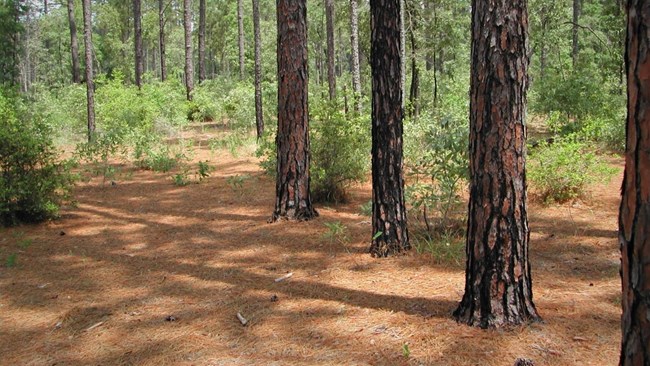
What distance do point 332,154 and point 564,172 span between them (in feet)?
11.9

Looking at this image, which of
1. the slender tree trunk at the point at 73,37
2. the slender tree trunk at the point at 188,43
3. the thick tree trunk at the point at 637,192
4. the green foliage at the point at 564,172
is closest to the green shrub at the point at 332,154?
the green foliage at the point at 564,172

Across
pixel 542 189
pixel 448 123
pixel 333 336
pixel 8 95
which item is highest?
pixel 8 95

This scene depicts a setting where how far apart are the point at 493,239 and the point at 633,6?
2.34 metres

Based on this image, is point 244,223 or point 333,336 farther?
point 244,223

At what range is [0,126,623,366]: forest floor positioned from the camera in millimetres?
3768

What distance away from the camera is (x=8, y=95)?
53.6 ft

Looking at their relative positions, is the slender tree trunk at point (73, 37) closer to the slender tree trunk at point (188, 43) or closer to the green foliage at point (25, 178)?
the slender tree trunk at point (188, 43)

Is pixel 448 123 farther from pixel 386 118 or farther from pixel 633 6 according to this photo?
pixel 633 6

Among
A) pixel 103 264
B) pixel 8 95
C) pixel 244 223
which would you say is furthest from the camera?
pixel 8 95

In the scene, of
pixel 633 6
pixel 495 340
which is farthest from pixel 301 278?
pixel 633 6

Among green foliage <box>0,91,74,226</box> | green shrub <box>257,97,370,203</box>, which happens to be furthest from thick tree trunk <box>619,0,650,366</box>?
green foliage <box>0,91,74,226</box>

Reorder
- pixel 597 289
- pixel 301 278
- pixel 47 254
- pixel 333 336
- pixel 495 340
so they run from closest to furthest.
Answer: pixel 495 340, pixel 333 336, pixel 597 289, pixel 301 278, pixel 47 254

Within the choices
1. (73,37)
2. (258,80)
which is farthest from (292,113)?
(73,37)

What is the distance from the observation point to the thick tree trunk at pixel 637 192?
5.25 ft
